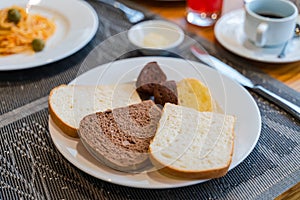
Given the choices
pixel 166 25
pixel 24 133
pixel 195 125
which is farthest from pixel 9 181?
pixel 166 25

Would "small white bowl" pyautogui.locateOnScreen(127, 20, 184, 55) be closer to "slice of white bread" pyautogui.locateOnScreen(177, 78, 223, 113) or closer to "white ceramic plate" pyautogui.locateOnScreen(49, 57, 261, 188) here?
"white ceramic plate" pyautogui.locateOnScreen(49, 57, 261, 188)

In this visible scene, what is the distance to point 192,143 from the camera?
87 centimetres

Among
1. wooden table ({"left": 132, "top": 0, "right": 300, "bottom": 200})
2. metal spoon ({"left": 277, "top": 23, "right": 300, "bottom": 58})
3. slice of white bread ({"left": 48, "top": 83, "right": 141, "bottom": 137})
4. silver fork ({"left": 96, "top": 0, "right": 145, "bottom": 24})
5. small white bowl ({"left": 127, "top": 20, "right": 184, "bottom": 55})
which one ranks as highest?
slice of white bread ({"left": 48, "top": 83, "right": 141, "bottom": 137})

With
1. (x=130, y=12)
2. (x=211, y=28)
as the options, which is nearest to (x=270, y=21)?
(x=211, y=28)

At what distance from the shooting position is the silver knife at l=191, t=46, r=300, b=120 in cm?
108

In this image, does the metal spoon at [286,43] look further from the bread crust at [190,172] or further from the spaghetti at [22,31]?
the spaghetti at [22,31]

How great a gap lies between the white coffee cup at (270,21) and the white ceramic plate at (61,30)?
1.57ft

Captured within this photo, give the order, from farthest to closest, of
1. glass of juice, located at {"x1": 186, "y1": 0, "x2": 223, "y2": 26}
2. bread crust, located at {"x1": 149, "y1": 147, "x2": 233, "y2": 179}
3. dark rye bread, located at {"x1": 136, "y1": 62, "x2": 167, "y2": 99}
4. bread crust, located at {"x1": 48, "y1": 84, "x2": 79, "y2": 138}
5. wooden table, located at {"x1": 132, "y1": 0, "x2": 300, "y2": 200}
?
1. glass of juice, located at {"x1": 186, "y1": 0, "x2": 223, "y2": 26}
2. wooden table, located at {"x1": 132, "y1": 0, "x2": 300, "y2": 200}
3. dark rye bread, located at {"x1": 136, "y1": 62, "x2": 167, "y2": 99}
4. bread crust, located at {"x1": 48, "y1": 84, "x2": 79, "y2": 138}
5. bread crust, located at {"x1": 149, "y1": 147, "x2": 233, "y2": 179}

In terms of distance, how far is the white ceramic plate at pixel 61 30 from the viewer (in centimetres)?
122

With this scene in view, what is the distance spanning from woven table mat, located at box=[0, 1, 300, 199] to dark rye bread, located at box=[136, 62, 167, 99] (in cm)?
18

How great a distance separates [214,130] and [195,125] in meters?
0.04

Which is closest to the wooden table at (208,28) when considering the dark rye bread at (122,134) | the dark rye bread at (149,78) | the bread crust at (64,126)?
the dark rye bread at (149,78)

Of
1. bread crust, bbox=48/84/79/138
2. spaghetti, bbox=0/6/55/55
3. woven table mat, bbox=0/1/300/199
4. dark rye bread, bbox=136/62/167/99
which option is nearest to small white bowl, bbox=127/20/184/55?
woven table mat, bbox=0/1/300/199

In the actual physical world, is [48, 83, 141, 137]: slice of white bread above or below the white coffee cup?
below
